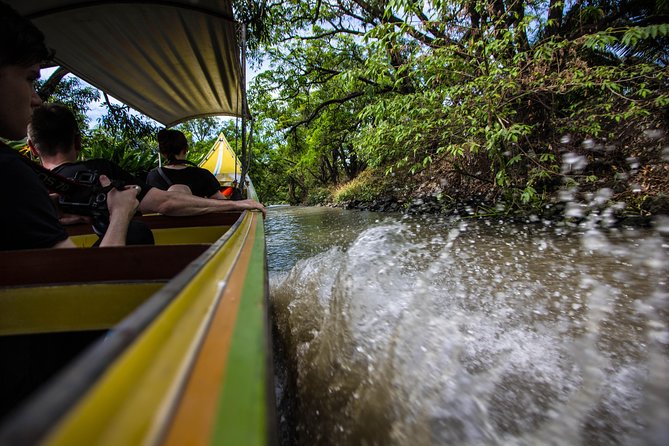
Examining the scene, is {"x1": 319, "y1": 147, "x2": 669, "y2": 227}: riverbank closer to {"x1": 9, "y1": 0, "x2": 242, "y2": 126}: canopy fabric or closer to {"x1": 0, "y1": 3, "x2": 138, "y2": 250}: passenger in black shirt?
{"x1": 9, "y1": 0, "x2": 242, "y2": 126}: canopy fabric

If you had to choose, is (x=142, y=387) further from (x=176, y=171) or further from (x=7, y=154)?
(x=176, y=171)

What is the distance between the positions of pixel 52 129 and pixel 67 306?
1.43 m

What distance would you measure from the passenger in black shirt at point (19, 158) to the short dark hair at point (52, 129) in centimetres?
→ 65

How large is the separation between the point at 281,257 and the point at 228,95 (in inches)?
106

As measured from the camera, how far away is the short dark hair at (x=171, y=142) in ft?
8.84

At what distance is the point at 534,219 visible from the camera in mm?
4742

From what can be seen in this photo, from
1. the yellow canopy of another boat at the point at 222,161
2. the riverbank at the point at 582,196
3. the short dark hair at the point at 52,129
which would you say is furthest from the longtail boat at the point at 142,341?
→ the yellow canopy of another boat at the point at 222,161

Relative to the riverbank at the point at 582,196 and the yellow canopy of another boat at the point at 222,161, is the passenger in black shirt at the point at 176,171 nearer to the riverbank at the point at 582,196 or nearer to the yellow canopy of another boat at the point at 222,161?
the riverbank at the point at 582,196

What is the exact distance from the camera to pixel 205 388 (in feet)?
1.16

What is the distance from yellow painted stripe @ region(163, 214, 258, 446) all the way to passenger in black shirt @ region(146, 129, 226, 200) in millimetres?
2408

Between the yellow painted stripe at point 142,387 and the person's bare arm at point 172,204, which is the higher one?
the person's bare arm at point 172,204

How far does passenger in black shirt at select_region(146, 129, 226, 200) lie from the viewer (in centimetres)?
264

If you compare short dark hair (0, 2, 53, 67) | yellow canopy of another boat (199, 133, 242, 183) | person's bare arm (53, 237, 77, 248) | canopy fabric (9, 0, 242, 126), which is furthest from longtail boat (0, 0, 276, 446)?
yellow canopy of another boat (199, 133, 242, 183)

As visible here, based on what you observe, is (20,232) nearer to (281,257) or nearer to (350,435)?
(350,435)
